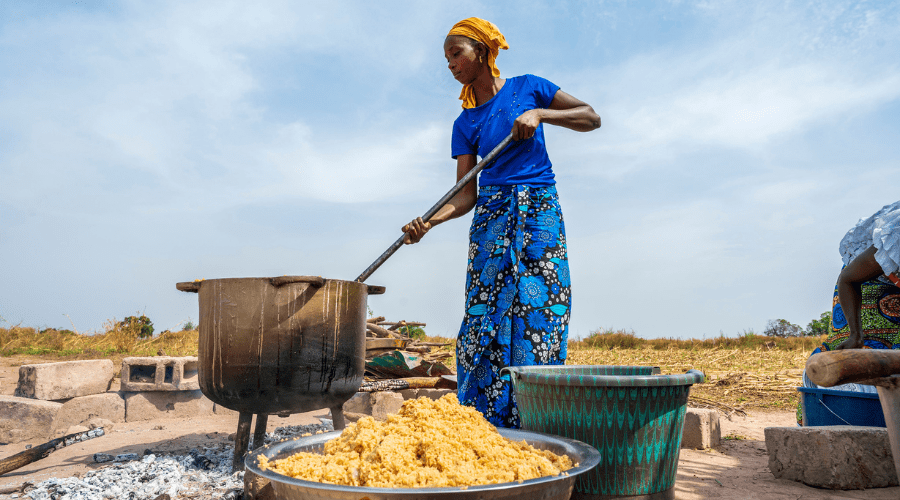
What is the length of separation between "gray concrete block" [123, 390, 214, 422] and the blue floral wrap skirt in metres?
3.81


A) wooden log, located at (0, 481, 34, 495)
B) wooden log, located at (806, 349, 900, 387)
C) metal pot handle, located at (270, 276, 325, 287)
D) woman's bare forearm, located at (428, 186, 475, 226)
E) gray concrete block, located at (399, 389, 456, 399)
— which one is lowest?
wooden log, located at (0, 481, 34, 495)

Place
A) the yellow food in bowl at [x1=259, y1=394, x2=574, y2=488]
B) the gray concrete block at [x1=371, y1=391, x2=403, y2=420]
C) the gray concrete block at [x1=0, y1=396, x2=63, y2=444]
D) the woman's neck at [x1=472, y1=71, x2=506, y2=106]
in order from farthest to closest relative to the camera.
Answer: the gray concrete block at [x1=371, y1=391, x2=403, y2=420] < the gray concrete block at [x1=0, y1=396, x2=63, y2=444] < the woman's neck at [x1=472, y1=71, x2=506, y2=106] < the yellow food in bowl at [x1=259, y1=394, x2=574, y2=488]

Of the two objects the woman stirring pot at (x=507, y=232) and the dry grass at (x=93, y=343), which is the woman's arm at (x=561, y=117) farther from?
the dry grass at (x=93, y=343)

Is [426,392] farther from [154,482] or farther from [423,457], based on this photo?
[423,457]

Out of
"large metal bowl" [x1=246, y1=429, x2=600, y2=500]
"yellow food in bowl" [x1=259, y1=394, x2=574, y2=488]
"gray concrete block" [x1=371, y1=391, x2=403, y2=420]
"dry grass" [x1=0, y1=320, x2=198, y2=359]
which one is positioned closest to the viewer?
"large metal bowl" [x1=246, y1=429, x2=600, y2=500]

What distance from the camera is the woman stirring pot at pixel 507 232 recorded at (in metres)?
2.82

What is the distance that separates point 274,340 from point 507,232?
129 cm

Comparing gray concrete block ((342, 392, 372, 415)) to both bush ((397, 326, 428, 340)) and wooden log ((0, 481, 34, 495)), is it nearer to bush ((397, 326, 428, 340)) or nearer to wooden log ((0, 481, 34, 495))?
wooden log ((0, 481, 34, 495))

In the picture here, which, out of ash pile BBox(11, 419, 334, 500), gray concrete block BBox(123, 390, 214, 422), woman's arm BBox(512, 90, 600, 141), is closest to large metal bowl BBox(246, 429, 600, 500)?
ash pile BBox(11, 419, 334, 500)

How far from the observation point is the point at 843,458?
288 centimetres

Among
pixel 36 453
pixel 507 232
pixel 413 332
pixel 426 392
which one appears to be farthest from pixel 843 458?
pixel 413 332

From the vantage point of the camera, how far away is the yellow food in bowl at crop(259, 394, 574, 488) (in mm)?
1557

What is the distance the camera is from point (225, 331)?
2746 mm

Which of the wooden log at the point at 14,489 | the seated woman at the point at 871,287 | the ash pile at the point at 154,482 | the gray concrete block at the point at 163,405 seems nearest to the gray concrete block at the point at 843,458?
the seated woman at the point at 871,287
